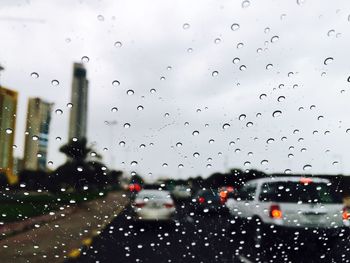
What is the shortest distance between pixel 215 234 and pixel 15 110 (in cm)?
170

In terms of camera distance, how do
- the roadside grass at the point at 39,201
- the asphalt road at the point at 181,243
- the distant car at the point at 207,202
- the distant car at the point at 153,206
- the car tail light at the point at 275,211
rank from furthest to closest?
1. the car tail light at the point at 275,211
2. the asphalt road at the point at 181,243
3. the distant car at the point at 207,202
4. the distant car at the point at 153,206
5. the roadside grass at the point at 39,201

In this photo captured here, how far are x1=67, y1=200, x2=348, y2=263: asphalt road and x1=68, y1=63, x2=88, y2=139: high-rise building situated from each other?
0.68 m

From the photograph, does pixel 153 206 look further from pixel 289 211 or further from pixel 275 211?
pixel 289 211

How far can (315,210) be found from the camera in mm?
3037

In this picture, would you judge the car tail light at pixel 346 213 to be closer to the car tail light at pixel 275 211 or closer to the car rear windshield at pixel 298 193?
the car rear windshield at pixel 298 193

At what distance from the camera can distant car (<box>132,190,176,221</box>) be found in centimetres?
255

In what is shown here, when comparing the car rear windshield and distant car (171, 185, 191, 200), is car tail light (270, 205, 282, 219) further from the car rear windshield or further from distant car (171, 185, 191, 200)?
distant car (171, 185, 191, 200)

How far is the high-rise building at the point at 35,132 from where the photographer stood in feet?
7.49

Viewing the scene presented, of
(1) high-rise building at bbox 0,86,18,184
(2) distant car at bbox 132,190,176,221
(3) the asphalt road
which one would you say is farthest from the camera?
(3) the asphalt road

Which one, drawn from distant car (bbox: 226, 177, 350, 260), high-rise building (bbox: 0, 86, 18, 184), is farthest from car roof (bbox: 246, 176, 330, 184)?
high-rise building (bbox: 0, 86, 18, 184)

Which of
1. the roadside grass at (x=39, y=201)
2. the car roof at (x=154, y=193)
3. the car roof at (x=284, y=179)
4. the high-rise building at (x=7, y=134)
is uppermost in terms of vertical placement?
the high-rise building at (x=7, y=134)

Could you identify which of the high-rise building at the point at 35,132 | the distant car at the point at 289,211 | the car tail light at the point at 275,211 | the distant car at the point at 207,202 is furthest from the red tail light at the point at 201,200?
the high-rise building at the point at 35,132

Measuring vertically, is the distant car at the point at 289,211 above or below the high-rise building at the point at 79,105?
below

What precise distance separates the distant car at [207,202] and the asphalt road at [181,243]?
0.06 meters
